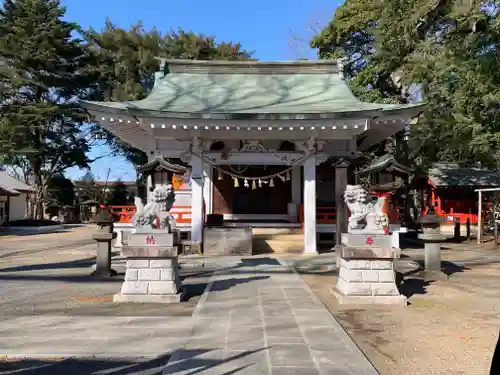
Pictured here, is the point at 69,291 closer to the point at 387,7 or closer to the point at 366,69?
the point at 387,7

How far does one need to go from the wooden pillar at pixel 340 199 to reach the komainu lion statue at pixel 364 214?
6125mm

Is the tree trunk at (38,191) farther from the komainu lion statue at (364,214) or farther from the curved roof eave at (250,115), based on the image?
the komainu lion statue at (364,214)

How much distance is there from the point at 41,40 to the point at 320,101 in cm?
2709

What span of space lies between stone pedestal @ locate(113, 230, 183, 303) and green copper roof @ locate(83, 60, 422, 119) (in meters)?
6.46

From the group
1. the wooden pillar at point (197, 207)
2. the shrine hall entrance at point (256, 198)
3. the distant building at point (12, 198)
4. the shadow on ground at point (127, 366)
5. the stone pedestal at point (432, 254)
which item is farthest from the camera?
the distant building at point (12, 198)

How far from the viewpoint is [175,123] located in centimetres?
1323

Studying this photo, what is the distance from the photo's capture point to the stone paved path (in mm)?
4219

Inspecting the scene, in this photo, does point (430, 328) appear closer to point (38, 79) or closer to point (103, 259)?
point (103, 259)

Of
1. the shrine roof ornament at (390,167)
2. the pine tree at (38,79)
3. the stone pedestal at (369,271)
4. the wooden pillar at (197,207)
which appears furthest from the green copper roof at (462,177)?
the pine tree at (38,79)

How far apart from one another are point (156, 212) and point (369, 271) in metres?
4.00

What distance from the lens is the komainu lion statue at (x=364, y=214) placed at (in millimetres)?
7391

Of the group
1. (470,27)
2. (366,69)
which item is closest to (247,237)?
(470,27)

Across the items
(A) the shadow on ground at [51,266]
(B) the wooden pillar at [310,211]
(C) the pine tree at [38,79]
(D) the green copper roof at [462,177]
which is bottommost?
(A) the shadow on ground at [51,266]

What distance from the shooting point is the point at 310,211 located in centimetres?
1400
